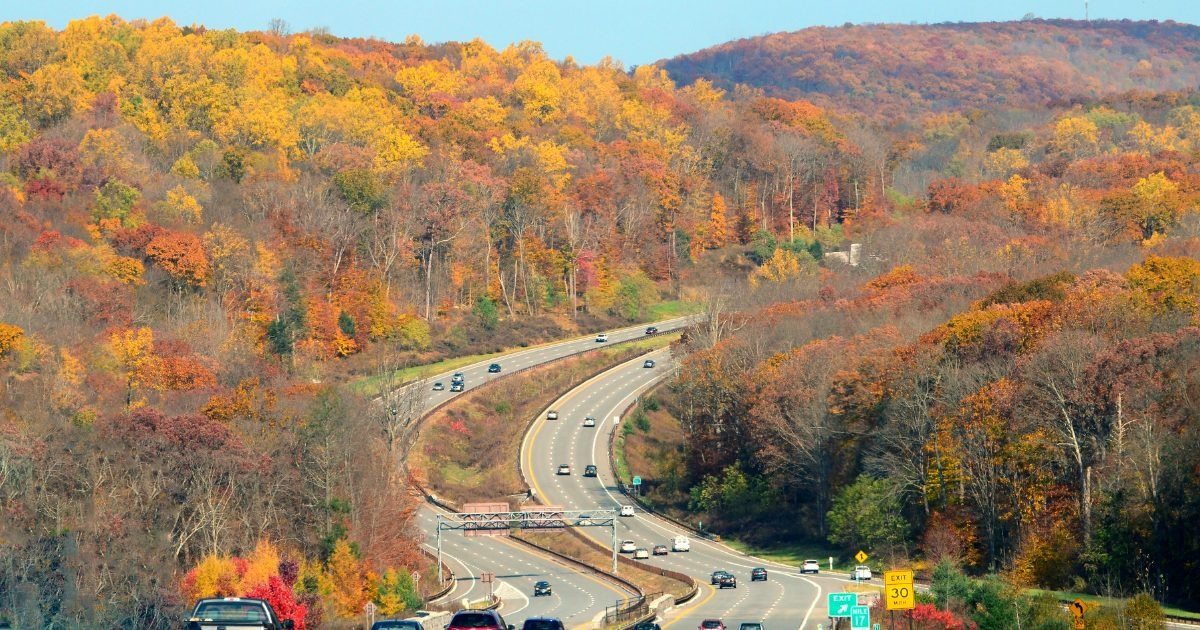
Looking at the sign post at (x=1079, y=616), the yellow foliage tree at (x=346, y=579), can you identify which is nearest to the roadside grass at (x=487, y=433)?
the yellow foliage tree at (x=346, y=579)

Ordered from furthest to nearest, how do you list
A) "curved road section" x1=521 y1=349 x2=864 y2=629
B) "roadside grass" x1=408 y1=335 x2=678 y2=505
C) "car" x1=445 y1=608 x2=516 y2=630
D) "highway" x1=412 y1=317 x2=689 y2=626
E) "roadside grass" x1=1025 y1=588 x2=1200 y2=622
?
1. "roadside grass" x1=408 y1=335 x2=678 y2=505
2. "highway" x1=412 y1=317 x2=689 y2=626
3. "curved road section" x1=521 y1=349 x2=864 y2=629
4. "roadside grass" x1=1025 y1=588 x2=1200 y2=622
5. "car" x1=445 y1=608 x2=516 y2=630

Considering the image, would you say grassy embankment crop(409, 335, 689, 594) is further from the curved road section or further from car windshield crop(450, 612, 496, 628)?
car windshield crop(450, 612, 496, 628)

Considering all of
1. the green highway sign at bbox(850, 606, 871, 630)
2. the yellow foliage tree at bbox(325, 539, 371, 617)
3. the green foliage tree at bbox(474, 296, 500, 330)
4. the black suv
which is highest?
the green foliage tree at bbox(474, 296, 500, 330)

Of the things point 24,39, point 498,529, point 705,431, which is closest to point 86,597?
point 498,529

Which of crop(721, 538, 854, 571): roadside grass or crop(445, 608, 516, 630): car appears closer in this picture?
crop(445, 608, 516, 630): car

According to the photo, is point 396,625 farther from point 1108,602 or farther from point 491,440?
point 491,440

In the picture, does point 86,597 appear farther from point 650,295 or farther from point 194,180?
point 650,295

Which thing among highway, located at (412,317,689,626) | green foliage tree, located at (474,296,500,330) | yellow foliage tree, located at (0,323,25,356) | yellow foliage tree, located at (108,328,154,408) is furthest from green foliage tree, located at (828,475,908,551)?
green foliage tree, located at (474,296,500,330)
